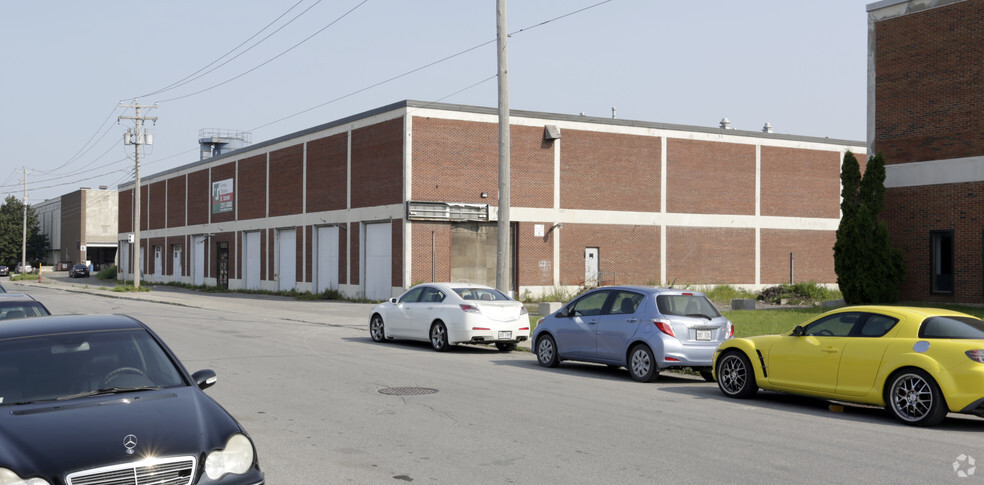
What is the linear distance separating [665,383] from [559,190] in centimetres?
2827

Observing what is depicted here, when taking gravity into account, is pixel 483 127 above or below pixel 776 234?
above

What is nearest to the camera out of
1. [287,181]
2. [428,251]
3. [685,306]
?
[685,306]

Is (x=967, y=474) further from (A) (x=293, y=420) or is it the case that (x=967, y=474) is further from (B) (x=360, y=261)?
(B) (x=360, y=261)

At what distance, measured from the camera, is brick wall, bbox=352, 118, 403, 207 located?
39.4 metres

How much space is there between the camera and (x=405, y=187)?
38.6 m

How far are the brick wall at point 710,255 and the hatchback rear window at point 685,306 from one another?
31.0m

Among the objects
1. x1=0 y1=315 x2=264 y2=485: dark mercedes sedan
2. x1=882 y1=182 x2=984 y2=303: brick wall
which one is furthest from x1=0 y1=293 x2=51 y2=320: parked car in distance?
x1=882 y1=182 x2=984 y2=303: brick wall

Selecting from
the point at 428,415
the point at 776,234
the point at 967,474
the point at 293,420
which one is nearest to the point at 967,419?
the point at 967,474

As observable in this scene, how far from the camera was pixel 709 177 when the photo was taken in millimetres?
46781

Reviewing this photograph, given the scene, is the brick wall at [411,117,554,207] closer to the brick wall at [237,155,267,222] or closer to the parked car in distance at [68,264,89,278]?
the brick wall at [237,155,267,222]

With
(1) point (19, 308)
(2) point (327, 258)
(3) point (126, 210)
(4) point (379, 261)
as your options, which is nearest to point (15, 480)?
(1) point (19, 308)

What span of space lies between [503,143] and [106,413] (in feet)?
55.0

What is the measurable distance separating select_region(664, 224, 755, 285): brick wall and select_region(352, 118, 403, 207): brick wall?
49.6 feet

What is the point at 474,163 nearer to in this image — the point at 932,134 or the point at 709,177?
the point at 709,177
